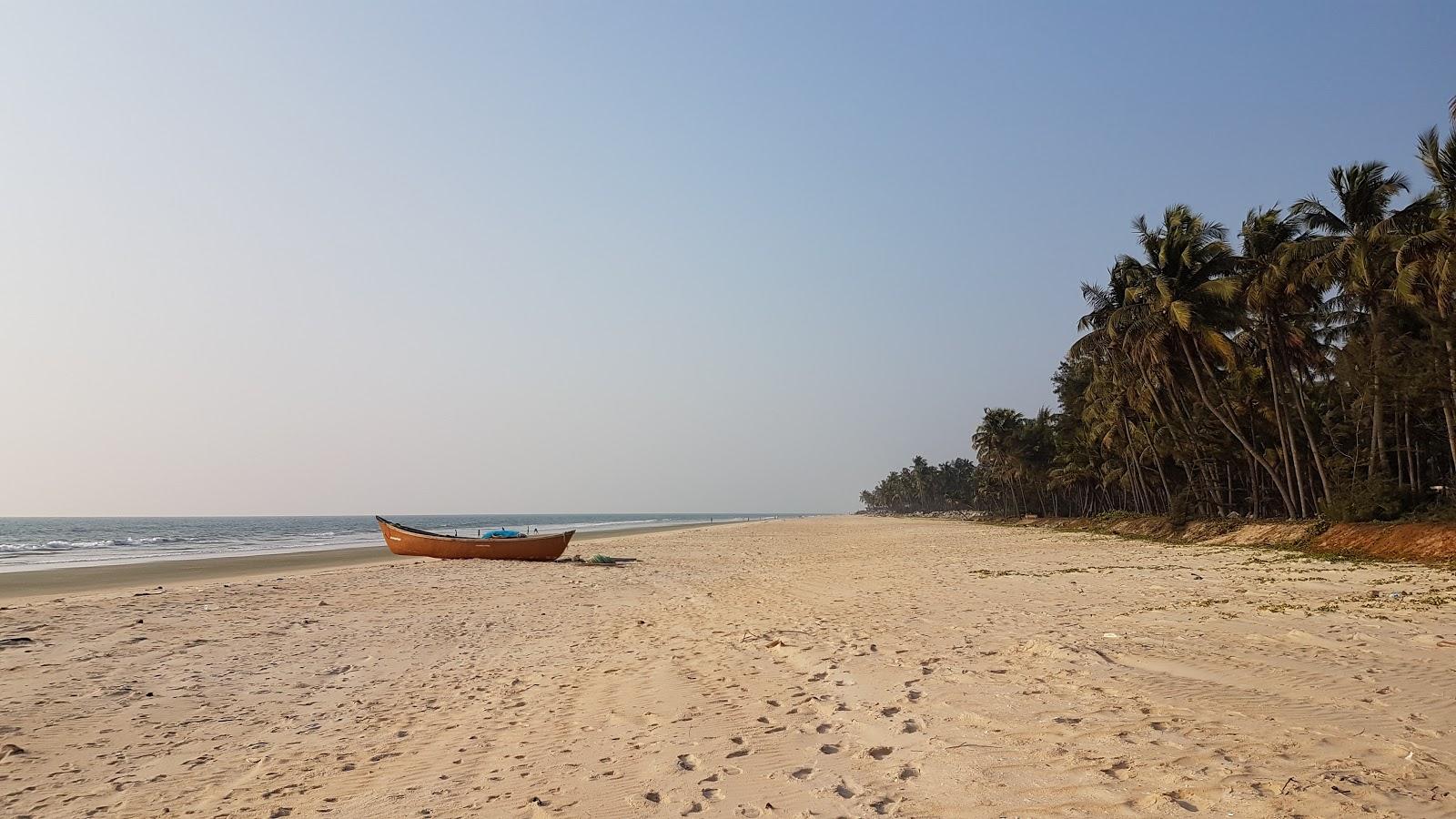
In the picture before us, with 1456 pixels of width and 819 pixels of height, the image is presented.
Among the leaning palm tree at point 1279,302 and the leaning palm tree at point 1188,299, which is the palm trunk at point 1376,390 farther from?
the leaning palm tree at point 1188,299

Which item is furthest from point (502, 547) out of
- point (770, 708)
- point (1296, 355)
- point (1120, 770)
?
point (1296, 355)

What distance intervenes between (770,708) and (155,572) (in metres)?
27.5

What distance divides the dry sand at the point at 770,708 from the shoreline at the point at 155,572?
8.87 metres

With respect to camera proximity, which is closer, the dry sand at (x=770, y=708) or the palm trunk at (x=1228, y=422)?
the dry sand at (x=770, y=708)

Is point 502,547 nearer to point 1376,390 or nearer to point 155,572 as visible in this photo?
point 155,572

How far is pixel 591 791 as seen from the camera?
177 inches

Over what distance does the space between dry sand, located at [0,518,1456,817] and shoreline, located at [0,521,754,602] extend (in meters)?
8.87

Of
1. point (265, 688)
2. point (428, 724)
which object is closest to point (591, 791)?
point (428, 724)

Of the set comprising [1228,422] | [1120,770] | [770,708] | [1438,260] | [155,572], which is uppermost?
[1438,260]

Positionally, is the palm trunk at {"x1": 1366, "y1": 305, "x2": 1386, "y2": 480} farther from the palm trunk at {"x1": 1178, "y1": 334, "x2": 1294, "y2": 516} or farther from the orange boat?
the orange boat

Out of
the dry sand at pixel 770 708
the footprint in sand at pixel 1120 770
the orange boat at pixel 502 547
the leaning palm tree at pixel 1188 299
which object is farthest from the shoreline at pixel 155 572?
the leaning palm tree at pixel 1188 299

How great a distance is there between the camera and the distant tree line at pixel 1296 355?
20.2 metres

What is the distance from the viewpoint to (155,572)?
24891 mm

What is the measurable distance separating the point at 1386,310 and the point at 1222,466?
2646 cm
